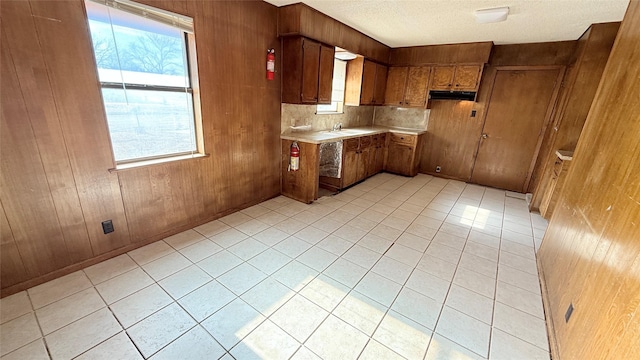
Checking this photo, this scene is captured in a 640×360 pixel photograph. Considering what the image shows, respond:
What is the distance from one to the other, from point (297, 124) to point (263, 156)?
2.66 ft

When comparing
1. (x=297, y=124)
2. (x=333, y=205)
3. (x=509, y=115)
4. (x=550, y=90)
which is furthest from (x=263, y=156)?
(x=550, y=90)

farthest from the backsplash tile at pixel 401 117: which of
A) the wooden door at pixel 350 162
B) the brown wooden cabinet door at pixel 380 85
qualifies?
the wooden door at pixel 350 162

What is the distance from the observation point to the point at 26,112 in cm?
171

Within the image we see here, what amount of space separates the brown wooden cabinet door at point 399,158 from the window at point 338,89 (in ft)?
4.48

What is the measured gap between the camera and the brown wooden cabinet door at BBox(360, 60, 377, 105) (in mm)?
4617

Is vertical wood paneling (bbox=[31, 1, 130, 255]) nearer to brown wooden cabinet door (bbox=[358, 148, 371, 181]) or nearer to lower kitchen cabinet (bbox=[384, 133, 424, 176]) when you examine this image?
brown wooden cabinet door (bbox=[358, 148, 371, 181])

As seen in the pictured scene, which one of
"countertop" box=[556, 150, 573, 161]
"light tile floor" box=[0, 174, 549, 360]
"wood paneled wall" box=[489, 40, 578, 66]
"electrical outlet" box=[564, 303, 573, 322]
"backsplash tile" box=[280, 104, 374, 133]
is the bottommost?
"light tile floor" box=[0, 174, 549, 360]

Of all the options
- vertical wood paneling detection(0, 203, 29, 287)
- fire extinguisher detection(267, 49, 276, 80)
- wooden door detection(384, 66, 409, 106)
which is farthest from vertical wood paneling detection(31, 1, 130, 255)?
wooden door detection(384, 66, 409, 106)

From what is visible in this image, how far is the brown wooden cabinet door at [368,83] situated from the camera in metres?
4.62

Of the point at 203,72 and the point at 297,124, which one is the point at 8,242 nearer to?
the point at 203,72

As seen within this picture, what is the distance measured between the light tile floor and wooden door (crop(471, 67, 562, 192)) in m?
1.98

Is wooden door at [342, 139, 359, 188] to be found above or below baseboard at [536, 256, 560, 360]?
above

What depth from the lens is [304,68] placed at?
3312mm

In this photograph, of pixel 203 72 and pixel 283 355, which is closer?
pixel 283 355
